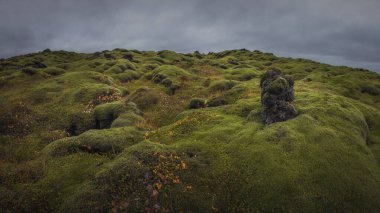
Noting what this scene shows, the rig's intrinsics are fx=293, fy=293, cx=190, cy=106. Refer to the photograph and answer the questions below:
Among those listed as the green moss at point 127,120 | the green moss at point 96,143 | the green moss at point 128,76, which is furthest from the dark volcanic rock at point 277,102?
the green moss at point 128,76

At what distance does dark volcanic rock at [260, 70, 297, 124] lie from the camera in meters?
29.5

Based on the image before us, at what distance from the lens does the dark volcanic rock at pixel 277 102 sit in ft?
96.6

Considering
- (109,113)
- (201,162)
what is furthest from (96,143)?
(109,113)

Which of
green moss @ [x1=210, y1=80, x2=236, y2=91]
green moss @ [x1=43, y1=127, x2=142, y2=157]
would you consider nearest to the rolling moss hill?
green moss @ [x1=43, y1=127, x2=142, y2=157]

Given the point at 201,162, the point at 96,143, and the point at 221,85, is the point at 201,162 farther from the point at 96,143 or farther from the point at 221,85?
the point at 221,85

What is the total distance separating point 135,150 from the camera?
2377cm

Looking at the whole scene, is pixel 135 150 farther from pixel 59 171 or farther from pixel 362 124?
pixel 362 124

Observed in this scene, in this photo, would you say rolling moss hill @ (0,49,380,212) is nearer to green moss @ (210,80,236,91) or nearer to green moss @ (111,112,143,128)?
green moss @ (111,112,143,128)

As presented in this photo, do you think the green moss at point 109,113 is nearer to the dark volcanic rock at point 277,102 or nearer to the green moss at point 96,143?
the green moss at point 96,143

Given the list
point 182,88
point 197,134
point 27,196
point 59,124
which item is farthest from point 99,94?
point 27,196

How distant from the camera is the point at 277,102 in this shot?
29.8 m

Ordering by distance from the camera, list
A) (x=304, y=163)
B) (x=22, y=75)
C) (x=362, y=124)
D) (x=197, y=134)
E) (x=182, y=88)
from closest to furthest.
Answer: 1. (x=304, y=163)
2. (x=197, y=134)
3. (x=362, y=124)
4. (x=182, y=88)
5. (x=22, y=75)

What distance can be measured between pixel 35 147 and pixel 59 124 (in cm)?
797

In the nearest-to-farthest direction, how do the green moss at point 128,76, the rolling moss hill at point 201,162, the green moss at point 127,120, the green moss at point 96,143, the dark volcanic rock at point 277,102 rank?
the rolling moss hill at point 201,162 → the green moss at point 96,143 → the dark volcanic rock at point 277,102 → the green moss at point 127,120 → the green moss at point 128,76
